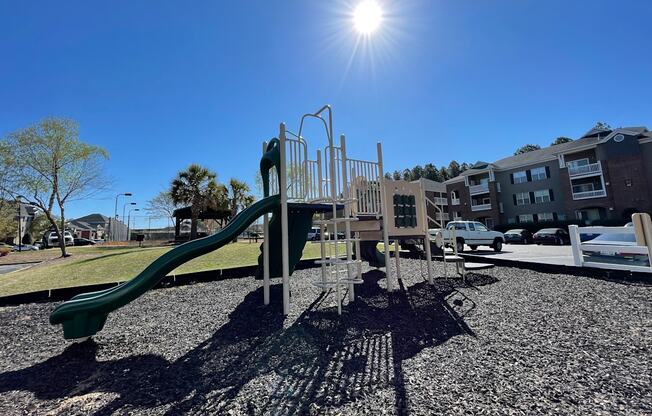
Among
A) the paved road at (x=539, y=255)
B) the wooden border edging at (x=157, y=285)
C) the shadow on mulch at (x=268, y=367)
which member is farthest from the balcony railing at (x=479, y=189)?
the shadow on mulch at (x=268, y=367)

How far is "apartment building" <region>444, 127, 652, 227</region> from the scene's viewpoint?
27.1 metres

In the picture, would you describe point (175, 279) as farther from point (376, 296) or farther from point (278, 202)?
point (376, 296)

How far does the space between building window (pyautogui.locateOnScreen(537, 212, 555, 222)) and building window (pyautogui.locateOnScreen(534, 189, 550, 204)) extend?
1.32m

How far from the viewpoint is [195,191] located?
2847 centimetres

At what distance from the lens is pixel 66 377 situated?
3.14m

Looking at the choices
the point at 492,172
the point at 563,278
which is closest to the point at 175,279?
the point at 563,278

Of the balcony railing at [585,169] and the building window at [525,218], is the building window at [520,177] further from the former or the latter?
the balcony railing at [585,169]

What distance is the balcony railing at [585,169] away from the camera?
29031 millimetres

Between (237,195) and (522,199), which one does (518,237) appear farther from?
(237,195)

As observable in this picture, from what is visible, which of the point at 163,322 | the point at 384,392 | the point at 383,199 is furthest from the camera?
the point at 383,199

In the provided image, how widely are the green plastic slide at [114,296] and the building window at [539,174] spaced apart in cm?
3810

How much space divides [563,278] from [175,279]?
969 cm

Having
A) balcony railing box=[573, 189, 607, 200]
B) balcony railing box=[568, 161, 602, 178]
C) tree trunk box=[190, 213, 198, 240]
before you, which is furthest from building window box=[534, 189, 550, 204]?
tree trunk box=[190, 213, 198, 240]

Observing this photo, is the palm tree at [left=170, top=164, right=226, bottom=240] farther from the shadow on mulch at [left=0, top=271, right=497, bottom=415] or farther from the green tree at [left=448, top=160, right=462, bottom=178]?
the green tree at [left=448, top=160, right=462, bottom=178]
